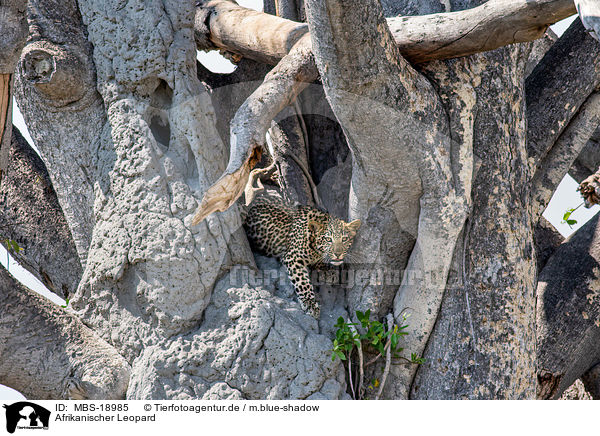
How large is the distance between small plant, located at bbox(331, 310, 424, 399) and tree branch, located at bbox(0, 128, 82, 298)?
88.5 inches

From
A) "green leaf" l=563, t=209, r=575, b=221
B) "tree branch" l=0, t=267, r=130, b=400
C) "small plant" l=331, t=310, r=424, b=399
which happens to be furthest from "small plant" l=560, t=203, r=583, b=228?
"tree branch" l=0, t=267, r=130, b=400

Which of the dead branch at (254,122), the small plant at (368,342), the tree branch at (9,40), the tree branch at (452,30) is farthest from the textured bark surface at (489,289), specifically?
the tree branch at (9,40)

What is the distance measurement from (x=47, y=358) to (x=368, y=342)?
80.1 inches

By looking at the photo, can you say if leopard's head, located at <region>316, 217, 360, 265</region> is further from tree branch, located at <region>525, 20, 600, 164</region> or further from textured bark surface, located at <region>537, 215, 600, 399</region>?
→ textured bark surface, located at <region>537, 215, 600, 399</region>

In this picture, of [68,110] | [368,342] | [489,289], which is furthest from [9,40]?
[489,289]

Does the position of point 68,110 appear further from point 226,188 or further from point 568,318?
point 568,318

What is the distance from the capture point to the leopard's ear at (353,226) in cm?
475

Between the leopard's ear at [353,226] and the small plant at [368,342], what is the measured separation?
53 cm

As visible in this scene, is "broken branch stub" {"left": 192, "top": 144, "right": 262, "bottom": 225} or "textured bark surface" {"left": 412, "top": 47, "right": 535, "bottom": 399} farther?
"textured bark surface" {"left": 412, "top": 47, "right": 535, "bottom": 399}

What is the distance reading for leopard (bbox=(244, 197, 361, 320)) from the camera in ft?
15.7

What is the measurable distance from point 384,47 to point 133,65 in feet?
5.78

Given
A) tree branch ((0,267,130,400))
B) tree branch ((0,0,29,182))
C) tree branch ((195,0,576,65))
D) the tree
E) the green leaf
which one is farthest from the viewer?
the green leaf

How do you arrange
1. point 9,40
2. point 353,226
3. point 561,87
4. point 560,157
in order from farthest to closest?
point 560,157 → point 561,87 → point 353,226 → point 9,40

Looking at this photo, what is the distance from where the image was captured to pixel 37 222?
18.4ft
